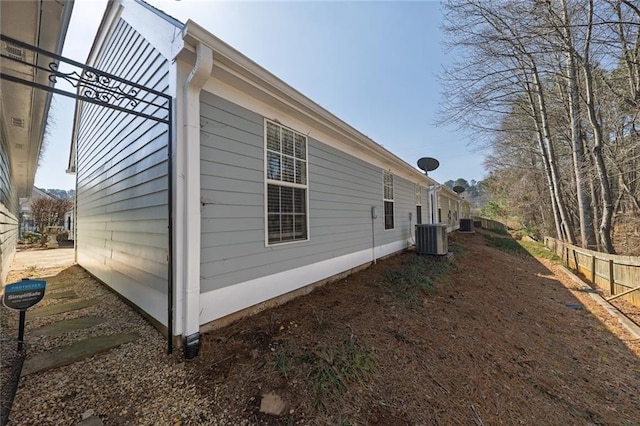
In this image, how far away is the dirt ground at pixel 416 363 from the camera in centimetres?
191

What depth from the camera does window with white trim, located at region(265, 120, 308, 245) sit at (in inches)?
134

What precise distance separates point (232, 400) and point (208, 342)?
0.77 m

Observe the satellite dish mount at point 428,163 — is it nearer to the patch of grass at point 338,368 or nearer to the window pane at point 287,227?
the window pane at point 287,227

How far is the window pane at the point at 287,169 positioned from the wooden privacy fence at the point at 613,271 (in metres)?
6.85

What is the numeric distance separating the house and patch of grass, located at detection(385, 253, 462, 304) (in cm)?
109

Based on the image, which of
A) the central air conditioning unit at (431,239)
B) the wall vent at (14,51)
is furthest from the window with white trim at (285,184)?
the central air conditioning unit at (431,239)

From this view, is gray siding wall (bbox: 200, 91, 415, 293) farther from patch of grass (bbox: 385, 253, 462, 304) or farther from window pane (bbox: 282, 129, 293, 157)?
patch of grass (bbox: 385, 253, 462, 304)

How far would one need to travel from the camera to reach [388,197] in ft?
24.1

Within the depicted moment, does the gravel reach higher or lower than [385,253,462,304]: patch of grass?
lower

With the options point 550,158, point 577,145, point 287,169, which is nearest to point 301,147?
point 287,169

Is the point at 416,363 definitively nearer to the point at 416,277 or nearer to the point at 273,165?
the point at 416,277

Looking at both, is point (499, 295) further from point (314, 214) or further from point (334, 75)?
point (334, 75)

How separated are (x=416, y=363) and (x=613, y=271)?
6521 millimetres

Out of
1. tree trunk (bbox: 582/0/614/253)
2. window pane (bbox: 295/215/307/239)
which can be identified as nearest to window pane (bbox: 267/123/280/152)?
window pane (bbox: 295/215/307/239)
